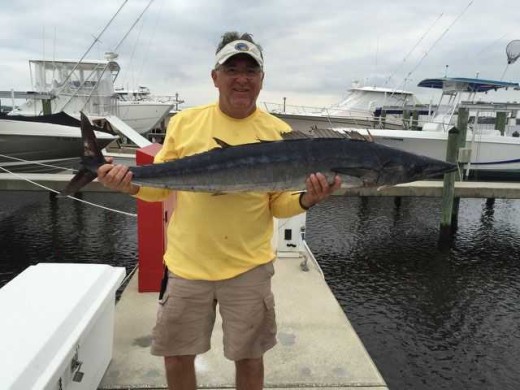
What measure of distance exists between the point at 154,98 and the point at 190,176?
3498cm

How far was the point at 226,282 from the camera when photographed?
2.46 m

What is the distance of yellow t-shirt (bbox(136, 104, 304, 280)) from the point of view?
96.0 inches

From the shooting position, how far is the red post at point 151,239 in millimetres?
4910

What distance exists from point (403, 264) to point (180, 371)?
761 cm

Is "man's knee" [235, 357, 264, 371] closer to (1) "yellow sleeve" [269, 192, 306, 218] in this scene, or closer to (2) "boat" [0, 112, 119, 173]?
(1) "yellow sleeve" [269, 192, 306, 218]

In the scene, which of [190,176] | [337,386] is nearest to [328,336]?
[337,386]

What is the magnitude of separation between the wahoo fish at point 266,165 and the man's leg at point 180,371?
3.25 ft

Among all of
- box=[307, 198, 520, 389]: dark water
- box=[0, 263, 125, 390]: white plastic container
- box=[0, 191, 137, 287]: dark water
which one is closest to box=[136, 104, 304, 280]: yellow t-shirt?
box=[0, 263, 125, 390]: white plastic container

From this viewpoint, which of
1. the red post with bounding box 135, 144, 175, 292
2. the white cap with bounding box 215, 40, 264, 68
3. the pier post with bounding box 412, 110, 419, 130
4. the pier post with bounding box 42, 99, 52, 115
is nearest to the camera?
the white cap with bounding box 215, 40, 264, 68

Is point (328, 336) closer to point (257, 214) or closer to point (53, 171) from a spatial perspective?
point (257, 214)

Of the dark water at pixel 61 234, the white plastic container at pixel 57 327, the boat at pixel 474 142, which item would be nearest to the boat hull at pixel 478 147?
the boat at pixel 474 142

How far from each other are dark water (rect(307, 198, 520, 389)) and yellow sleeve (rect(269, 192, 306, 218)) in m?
3.61

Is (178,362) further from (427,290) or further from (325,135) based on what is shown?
(427,290)

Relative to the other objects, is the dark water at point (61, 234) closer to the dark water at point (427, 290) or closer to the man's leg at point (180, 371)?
the dark water at point (427, 290)
